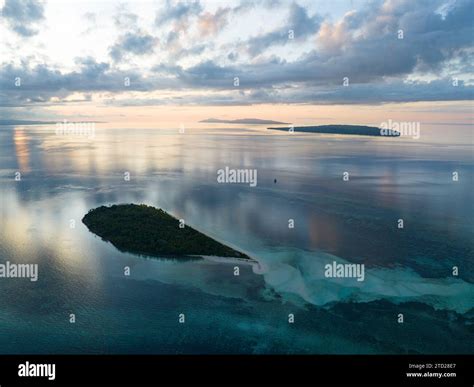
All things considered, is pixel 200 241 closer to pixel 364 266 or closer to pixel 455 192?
pixel 364 266

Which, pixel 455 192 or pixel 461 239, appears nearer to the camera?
pixel 461 239

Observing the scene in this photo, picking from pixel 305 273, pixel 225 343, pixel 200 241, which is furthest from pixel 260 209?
pixel 225 343

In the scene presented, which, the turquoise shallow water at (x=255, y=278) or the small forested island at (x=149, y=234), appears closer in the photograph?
the turquoise shallow water at (x=255, y=278)

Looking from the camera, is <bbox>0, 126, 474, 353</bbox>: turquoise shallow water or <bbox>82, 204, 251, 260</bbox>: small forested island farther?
<bbox>82, 204, 251, 260</bbox>: small forested island

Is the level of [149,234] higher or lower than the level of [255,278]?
higher
